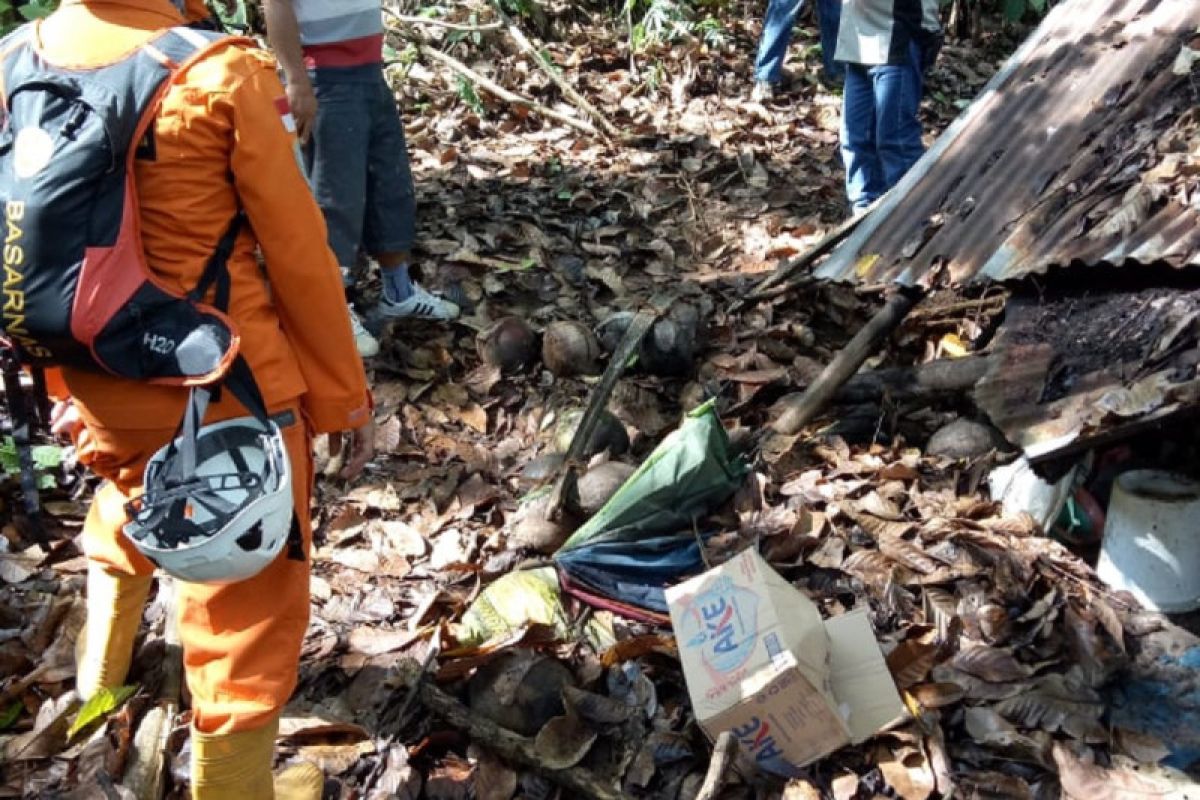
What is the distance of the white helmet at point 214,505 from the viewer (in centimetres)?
232

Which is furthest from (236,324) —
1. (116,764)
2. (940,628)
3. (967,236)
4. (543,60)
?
(543,60)

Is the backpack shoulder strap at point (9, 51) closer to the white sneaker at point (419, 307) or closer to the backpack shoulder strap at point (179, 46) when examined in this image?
the backpack shoulder strap at point (179, 46)

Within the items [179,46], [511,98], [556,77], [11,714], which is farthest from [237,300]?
[556,77]

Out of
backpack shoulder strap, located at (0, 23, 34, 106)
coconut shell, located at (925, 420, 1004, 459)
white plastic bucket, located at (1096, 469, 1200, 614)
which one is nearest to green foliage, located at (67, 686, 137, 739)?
backpack shoulder strap, located at (0, 23, 34, 106)

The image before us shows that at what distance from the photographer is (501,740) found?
128 inches

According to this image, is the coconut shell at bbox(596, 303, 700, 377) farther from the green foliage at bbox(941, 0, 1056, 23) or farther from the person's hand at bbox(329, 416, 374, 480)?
the green foliage at bbox(941, 0, 1056, 23)

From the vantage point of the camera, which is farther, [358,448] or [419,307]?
[419,307]

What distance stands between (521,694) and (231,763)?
0.97 meters

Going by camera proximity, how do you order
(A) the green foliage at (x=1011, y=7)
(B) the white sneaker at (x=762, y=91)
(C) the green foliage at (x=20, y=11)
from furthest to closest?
(A) the green foliage at (x=1011, y=7) → (B) the white sneaker at (x=762, y=91) → (C) the green foliage at (x=20, y=11)

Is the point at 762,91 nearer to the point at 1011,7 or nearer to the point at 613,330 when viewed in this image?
the point at 1011,7

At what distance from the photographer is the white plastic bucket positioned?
3.71 m

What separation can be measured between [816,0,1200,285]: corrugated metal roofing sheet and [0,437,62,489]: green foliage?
327 centimetres

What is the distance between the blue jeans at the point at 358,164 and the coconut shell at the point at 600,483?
170 cm

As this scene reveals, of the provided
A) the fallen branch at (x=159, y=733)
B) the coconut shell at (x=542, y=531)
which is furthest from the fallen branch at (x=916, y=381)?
the fallen branch at (x=159, y=733)
